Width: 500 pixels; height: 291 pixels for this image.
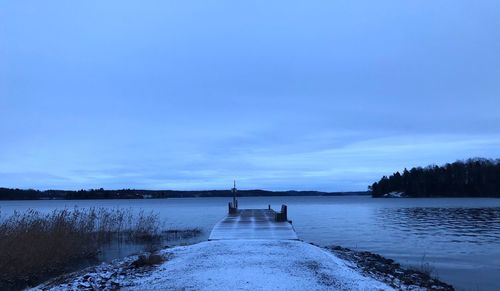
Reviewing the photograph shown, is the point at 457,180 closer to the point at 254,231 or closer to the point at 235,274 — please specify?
the point at 254,231

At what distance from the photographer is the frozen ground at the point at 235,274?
1070 cm

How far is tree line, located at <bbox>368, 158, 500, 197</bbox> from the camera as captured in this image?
149 metres

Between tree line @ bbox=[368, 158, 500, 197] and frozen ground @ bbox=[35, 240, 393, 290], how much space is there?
15102 cm

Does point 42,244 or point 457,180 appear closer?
point 42,244

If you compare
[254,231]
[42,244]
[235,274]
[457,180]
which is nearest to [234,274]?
[235,274]

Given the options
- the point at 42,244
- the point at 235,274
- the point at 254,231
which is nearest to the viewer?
the point at 235,274

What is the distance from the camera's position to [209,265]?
12914mm

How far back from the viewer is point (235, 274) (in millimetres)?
11422

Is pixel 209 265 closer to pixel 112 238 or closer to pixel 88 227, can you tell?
pixel 88 227

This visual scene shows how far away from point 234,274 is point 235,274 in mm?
23

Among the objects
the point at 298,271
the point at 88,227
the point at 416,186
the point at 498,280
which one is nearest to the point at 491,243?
the point at 498,280

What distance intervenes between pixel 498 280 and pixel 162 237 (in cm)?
2076

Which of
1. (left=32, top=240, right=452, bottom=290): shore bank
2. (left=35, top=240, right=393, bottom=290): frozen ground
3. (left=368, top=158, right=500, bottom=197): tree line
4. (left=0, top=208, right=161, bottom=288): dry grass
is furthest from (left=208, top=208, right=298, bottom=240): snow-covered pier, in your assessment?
(left=368, top=158, right=500, bottom=197): tree line

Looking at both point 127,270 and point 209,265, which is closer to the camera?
point 209,265
